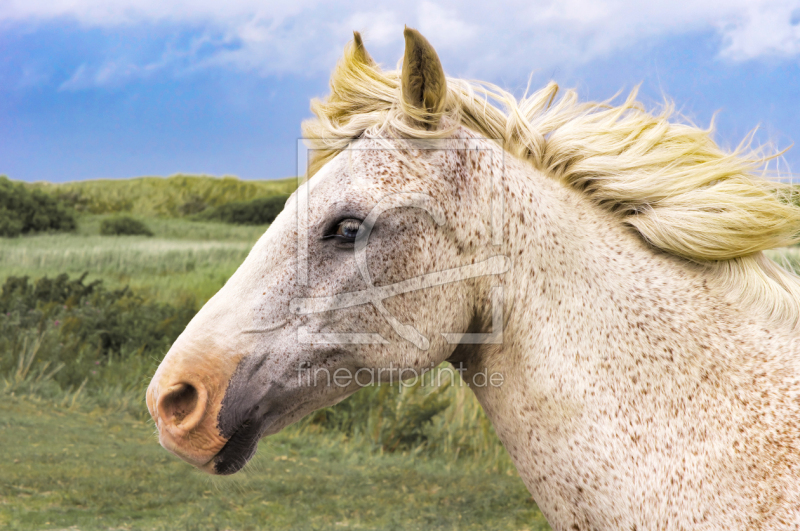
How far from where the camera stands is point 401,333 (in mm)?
1947

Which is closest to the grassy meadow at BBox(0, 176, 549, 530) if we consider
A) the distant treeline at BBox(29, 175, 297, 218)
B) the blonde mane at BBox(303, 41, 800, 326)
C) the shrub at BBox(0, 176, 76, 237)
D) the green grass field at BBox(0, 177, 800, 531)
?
the green grass field at BBox(0, 177, 800, 531)

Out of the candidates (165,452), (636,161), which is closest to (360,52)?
(636,161)

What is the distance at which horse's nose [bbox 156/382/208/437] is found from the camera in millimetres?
1810

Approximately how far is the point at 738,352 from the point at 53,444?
582 centimetres

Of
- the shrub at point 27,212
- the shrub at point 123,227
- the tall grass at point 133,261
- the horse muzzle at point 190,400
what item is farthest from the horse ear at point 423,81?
the shrub at point 123,227

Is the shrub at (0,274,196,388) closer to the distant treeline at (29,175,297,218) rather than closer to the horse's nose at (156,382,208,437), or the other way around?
the horse's nose at (156,382,208,437)

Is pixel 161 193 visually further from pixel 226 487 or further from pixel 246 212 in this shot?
pixel 226 487

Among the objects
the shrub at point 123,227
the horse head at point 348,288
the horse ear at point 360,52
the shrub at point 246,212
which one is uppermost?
the shrub at point 246,212

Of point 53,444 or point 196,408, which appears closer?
point 196,408

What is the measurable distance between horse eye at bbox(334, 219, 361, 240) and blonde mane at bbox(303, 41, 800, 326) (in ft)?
1.13

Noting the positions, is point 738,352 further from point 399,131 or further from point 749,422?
point 399,131

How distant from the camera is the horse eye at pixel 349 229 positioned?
189 cm

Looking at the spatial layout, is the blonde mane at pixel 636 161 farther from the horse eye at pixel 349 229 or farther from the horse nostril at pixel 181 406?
the horse nostril at pixel 181 406

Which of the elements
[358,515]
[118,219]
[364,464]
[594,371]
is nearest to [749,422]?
[594,371]
